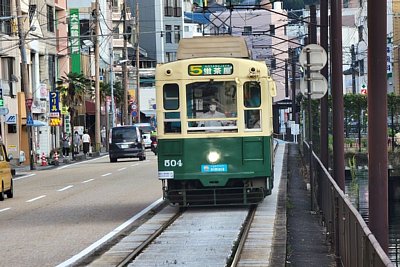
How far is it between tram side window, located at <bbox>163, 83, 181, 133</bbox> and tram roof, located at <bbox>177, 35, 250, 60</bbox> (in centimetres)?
135

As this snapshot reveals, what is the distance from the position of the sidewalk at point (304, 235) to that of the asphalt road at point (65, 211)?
357 centimetres

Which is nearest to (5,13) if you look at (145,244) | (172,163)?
(172,163)

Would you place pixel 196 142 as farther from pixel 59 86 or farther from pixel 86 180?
pixel 59 86

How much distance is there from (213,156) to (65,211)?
15.3 ft

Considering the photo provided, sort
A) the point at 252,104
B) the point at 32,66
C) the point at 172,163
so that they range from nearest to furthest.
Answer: the point at 252,104 < the point at 172,163 < the point at 32,66

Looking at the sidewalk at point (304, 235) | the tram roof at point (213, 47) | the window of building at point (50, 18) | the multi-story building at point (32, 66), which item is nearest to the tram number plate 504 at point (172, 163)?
the tram roof at point (213, 47)

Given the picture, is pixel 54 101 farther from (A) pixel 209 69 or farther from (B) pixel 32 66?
(A) pixel 209 69

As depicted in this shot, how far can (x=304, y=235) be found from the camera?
1878 centimetres

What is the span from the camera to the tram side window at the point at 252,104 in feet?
71.3

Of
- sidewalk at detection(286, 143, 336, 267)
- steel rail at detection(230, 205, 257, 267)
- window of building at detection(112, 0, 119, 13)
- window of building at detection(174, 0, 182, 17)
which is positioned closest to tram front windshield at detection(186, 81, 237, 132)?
steel rail at detection(230, 205, 257, 267)

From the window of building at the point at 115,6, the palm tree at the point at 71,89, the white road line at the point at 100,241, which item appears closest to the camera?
the white road line at the point at 100,241

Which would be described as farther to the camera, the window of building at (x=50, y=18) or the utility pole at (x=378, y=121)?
the window of building at (x=50, y=18)

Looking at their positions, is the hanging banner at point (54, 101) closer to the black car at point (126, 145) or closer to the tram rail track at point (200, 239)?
the black car at point (126, 145)

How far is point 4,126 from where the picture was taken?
192 ft
